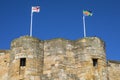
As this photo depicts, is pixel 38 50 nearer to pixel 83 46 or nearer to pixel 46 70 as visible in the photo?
pixel 46 70

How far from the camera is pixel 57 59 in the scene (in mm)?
26156

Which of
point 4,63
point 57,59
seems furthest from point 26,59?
point 4,63

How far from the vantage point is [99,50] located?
26.7 meters

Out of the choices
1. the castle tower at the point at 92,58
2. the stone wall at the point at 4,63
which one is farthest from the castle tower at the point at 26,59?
the castle tower at the point at 92,58

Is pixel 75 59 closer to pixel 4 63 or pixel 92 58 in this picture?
pixel 92 58

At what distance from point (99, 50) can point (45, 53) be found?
4.16 meters

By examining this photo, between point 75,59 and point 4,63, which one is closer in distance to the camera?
point 75,59

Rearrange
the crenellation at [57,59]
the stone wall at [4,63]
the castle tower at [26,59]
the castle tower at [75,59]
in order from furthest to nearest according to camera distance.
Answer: the stone wall at [4,63]
the castle tower at [75,59]
the crenellation at [57,59]
the castle tower at [26,59]

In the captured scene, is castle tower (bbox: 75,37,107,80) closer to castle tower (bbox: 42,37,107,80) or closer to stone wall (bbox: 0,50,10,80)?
castle tower (bbox: 42,37,107,80)

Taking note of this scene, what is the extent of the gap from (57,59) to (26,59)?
2322mm

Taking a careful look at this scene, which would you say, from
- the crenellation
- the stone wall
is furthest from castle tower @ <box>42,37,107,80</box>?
the stone wall

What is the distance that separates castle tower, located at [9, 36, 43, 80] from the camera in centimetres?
2552

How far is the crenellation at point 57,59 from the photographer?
25.7 metres

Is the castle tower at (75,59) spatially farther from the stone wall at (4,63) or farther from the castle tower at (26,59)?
the stone wall at (4,63)
